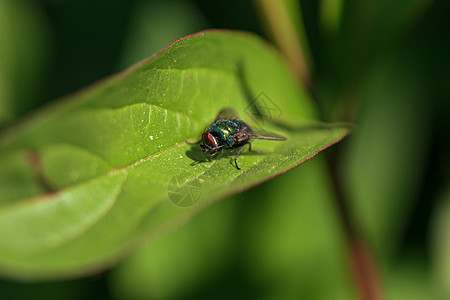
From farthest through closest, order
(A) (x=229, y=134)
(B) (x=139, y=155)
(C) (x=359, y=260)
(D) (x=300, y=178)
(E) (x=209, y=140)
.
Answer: (D) (x=300, y=178)
(C) (x=359, y=260)
(A) (x=229, y=134)
(E) (x=209, y=140)
(B) (x=139, y=155)

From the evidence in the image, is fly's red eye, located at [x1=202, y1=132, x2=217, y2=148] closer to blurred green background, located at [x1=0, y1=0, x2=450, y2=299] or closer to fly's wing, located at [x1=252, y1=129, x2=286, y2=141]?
fly's wing, located at [x1=252, y1=129, x2=286, y2=141]

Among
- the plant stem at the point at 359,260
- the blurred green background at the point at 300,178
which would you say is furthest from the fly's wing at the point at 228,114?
the plant stem at the point at 359,260

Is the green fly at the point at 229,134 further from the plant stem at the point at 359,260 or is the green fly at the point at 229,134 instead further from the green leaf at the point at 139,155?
the plant stem at the point at 359,260

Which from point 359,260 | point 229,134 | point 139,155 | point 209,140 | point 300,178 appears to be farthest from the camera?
point 300,178

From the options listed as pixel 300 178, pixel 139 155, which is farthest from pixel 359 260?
Answer: pixel 139 155

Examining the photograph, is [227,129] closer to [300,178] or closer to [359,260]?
[359,260]

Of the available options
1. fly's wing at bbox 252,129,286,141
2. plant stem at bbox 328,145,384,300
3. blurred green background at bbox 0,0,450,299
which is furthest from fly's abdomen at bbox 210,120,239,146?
plant stem at bbox 328,145,384,300

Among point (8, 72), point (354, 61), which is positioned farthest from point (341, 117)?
point (8, 72)
